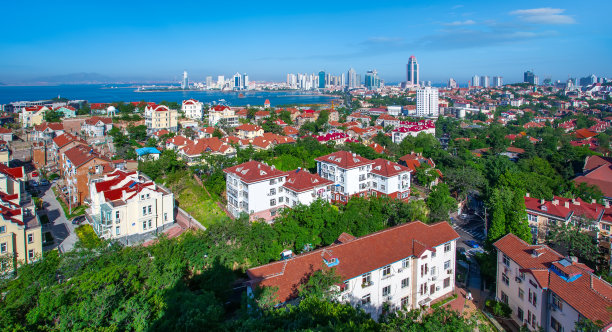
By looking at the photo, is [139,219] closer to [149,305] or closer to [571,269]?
[149,305]

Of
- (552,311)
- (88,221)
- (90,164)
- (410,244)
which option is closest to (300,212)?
(410,244)

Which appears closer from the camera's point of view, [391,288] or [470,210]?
[391,288]

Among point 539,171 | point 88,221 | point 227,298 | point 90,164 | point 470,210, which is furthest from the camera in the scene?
point 539,171

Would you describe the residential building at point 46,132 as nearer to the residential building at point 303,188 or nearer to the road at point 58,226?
the road at point 58,226

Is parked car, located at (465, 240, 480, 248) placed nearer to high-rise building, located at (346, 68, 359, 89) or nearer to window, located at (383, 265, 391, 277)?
window, located at (383, 265, 391, 277)

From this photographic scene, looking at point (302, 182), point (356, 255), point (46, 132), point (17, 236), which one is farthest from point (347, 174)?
point (46, 132)

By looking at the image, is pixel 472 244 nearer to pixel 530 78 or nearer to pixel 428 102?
pixel 428 102
